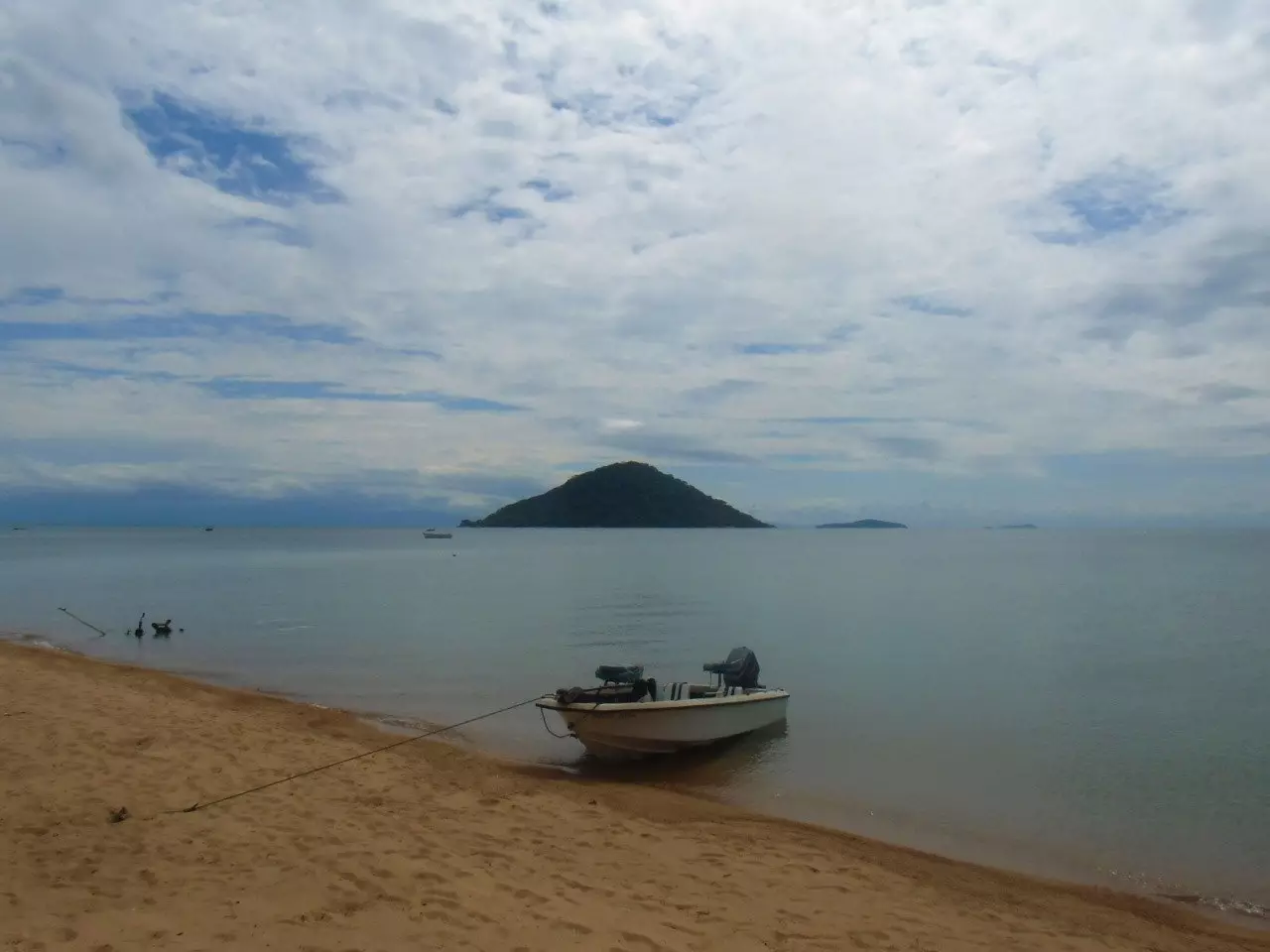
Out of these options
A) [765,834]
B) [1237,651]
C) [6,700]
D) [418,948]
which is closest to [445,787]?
[765,834]

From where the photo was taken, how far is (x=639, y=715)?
15031 mm

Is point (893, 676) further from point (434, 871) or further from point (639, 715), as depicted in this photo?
point (434, 871)

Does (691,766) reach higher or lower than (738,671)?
lower

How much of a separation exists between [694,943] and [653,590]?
50.4 metres

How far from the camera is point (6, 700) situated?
15.0 meters

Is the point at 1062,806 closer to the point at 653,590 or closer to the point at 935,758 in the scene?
the point at 935,758

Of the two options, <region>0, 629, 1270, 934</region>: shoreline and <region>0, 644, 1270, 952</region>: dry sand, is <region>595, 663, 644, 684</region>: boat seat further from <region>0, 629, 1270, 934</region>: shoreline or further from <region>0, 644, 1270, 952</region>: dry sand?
<region>0, 644, 1270, 952</region>: dry sand

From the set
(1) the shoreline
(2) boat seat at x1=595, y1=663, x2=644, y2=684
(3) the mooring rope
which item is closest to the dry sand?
(3) the mooring rope

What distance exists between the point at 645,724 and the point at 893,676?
13096 millimetres

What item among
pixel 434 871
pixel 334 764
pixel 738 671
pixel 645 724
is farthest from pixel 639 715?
pixel 434 871

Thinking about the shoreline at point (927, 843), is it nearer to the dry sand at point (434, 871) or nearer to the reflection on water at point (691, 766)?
the reflection on water at point (691, 766)

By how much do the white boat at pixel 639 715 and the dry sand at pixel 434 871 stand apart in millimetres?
1302

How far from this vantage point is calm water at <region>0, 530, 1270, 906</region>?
1339 centimetres

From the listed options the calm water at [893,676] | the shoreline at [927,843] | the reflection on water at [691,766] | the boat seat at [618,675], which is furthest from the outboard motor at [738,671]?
the shoreline at [927,843]
